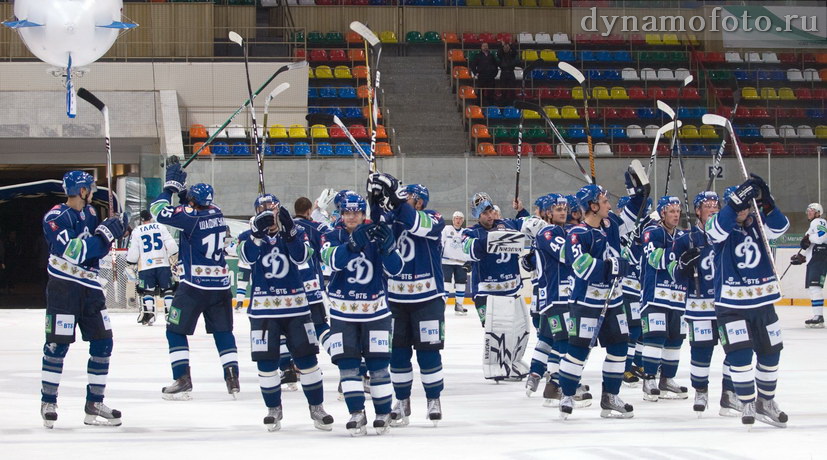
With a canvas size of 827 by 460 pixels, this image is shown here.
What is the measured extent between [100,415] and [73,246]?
1028mm

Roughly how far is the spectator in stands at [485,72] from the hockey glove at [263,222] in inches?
645

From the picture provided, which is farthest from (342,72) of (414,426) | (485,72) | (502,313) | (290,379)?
(414,426)

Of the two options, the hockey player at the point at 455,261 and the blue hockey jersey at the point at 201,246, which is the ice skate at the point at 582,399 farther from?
the hockey player at the point at 455,261

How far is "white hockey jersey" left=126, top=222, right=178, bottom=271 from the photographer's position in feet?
47.1

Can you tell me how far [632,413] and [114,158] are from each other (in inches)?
663

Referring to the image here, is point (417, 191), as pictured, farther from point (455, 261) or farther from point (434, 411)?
point (455, 261)

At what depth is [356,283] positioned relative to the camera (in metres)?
6.98

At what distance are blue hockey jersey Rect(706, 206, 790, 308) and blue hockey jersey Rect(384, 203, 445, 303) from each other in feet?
5.30

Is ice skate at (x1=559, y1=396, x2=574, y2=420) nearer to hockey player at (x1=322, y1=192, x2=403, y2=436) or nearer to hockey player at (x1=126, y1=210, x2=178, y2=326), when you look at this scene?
hockey player at (x1=322, y1=192, x2=403, y2=436)

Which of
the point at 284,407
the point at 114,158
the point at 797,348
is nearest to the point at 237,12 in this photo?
the point at 114,158

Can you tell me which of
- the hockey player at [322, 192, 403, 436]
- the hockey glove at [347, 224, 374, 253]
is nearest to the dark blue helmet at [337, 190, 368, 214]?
the hockey player at [322, 192, 403, 436]

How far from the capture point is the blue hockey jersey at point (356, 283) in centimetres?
696

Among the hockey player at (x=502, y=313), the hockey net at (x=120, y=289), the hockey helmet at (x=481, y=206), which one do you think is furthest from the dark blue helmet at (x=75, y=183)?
the hockey net at (x=120, y=289)

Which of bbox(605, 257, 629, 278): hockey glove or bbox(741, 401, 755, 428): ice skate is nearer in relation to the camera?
bbox(741, 401, 755, 428): ice skate
